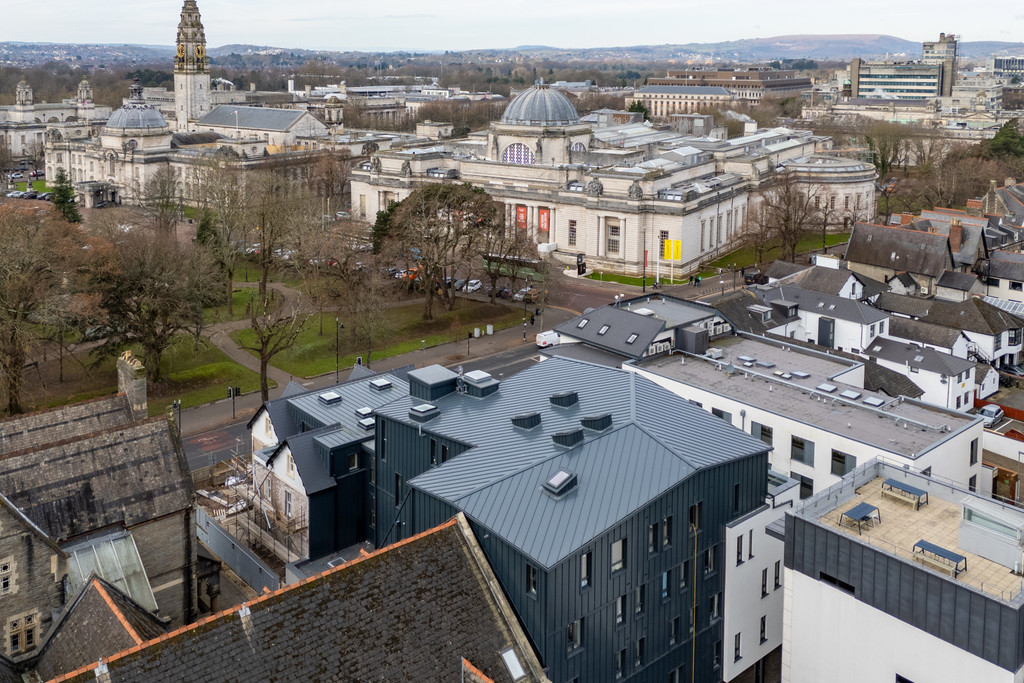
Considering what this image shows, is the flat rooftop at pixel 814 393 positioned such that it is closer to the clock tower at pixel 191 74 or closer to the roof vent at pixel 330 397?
the roof vent at pixel 330 397

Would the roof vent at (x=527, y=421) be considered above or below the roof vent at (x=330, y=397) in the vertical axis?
above

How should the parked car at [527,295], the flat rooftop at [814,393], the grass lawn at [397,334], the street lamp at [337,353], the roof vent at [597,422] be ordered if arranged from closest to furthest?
1. the roof vent at [597,422]
2. the flat rooftop at [814,393]
3. the street lamp at [337,353]
4. the grass lawn at [397,334]
5. the parked car at [527,295]

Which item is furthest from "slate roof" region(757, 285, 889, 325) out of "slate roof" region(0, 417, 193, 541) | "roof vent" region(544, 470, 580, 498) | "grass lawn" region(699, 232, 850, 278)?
"slate roof" region(0, 417, 193, 541)

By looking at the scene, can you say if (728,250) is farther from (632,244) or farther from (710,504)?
(710,504)

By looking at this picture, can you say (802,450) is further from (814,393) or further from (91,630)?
(91,630)

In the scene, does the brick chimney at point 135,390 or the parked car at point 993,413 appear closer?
the brick chimney at point 135,390

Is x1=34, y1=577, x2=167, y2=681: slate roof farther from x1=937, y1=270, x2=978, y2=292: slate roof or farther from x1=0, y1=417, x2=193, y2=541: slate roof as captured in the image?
x1=937, y1=270, x2=978, y2=292: slate roof

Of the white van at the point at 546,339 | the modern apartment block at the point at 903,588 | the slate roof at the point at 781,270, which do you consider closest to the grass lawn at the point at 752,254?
the slate roof at the point at 781,270

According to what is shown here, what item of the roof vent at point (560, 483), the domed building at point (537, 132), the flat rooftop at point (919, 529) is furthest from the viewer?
the domed building at point (537, 132)
